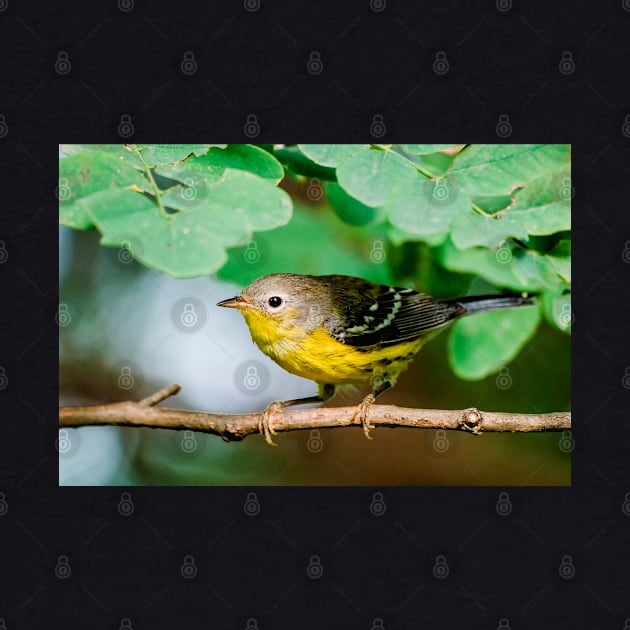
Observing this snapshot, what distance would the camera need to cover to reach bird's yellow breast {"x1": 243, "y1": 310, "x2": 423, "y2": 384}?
3240 mm

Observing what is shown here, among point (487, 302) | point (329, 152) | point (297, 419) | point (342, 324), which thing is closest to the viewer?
point (297, 419)

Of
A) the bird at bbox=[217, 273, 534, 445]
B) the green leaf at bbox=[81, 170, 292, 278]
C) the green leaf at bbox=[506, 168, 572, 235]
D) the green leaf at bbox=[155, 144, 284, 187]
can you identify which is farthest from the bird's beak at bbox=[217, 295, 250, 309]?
the green leaf at bbox=[506, 168, 572, 235]

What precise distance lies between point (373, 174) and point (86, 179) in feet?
4.28

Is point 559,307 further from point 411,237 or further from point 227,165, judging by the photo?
point 227,165

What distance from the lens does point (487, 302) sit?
11.7 ft

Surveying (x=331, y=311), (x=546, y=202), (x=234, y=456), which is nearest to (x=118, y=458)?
(x=234, y=456)

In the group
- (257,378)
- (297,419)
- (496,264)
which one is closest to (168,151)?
(257,378)

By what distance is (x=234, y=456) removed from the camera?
11.8ft

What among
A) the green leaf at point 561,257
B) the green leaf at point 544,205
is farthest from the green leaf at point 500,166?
the green leaf at point 561,257

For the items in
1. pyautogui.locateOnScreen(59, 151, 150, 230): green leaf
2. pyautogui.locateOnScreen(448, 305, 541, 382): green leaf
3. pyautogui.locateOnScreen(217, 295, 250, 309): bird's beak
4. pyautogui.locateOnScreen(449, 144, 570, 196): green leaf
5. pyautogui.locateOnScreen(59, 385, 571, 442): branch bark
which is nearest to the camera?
pyautogui.locateOnScreen(59, 385, 571, 442): branch bark

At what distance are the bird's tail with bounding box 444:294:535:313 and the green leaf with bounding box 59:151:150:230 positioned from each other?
157 centimetres

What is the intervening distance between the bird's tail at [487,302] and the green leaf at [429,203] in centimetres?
39

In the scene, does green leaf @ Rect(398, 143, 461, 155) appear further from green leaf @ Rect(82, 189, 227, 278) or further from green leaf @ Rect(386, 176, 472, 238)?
green leaf @ Rect(82, 189, 227, 278)

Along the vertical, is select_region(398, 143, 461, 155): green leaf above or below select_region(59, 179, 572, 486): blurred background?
above
